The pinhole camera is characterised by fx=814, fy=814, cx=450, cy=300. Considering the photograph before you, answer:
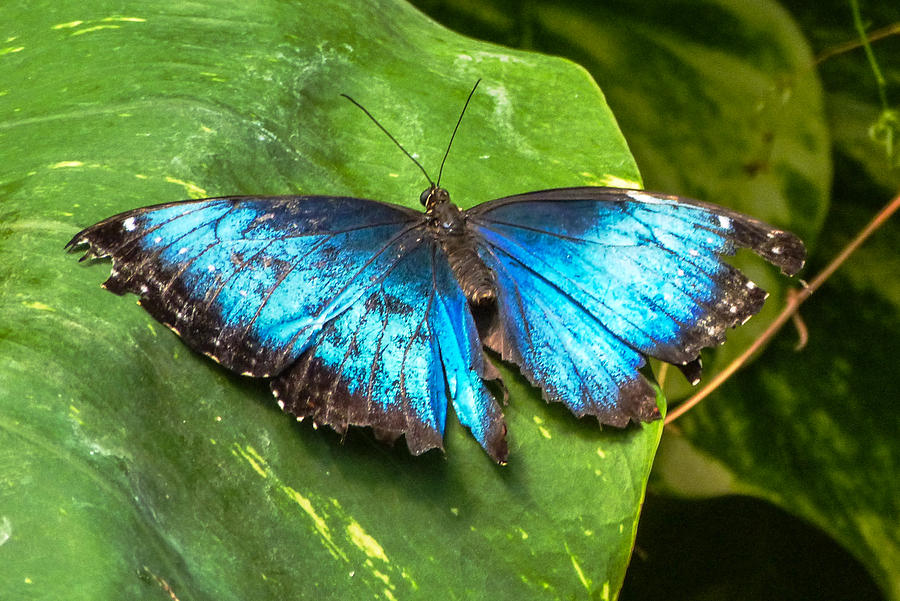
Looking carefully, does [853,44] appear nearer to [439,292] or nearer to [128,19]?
[439,292]

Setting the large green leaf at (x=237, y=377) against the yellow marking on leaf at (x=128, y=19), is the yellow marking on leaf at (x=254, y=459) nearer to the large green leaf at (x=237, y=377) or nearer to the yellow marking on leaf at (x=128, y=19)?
the large green leaf at (x=237, y=377)

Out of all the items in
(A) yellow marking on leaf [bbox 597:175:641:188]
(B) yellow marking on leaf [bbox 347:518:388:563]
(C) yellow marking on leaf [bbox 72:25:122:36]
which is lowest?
(B) yellow marking on leaf [bbox 347:518:388:563]

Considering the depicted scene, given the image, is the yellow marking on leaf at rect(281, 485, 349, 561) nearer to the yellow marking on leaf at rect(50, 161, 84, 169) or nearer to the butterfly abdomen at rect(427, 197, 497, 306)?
the butterfly abdomen at rect(427, 197, 497, 306)

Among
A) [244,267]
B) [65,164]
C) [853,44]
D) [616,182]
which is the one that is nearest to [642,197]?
[616,182]

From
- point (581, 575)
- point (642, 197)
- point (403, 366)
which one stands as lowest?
point (581, 575)

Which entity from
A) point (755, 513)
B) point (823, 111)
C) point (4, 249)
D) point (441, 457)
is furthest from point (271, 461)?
point (823, 111)

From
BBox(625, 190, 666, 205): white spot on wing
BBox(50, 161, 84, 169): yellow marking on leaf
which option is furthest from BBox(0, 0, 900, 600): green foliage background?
BBox(625, 190, 666, 205): white spot on wing
